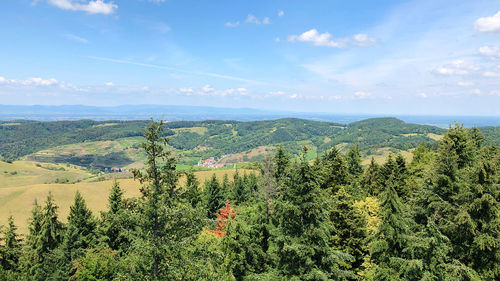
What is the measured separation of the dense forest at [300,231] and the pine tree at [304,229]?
0.06m

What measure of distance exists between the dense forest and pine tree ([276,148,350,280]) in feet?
0.20

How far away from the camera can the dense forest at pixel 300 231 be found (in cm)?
1145

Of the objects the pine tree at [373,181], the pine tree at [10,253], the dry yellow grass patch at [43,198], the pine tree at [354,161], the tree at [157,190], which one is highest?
the tree at [157,190]

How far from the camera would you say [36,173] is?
146875 mm

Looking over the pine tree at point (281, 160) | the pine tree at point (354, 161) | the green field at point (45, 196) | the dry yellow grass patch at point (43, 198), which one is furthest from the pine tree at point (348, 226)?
the dry yellow grass patch at point (43, 198)

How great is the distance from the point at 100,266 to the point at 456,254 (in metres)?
27.7

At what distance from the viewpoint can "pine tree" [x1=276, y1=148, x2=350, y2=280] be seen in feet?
49.6

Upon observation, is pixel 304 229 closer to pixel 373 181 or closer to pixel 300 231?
Result: pixel 300 231

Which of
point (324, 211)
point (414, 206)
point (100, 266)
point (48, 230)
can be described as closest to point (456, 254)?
point (414, 206)

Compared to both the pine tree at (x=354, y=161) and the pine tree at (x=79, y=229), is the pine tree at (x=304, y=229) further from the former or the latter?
the pine tree at (x=354, y=161)

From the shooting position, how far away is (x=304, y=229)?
15523 millimetres

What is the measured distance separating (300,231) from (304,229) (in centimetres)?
46

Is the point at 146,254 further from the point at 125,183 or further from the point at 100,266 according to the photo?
the point at 125,183

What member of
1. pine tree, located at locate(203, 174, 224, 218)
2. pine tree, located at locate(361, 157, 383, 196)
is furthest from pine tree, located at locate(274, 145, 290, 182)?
pine tree, located at locate(203, 174, 224, 218)
